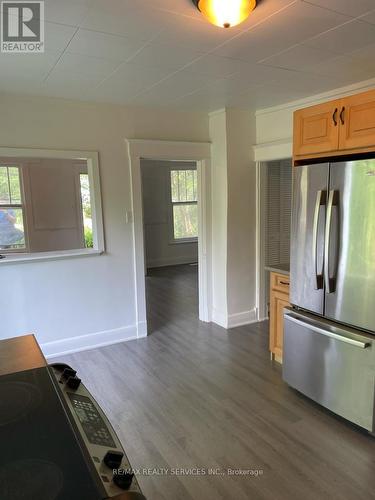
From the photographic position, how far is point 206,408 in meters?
2.66

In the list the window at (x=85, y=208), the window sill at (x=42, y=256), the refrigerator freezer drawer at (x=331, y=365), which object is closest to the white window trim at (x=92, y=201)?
the window sill at (x=42, y=256)

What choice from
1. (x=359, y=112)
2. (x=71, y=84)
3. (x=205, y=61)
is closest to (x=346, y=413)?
(x=359, y=112)

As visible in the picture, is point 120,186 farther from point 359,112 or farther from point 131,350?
point 359,112

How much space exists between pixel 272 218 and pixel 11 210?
440cm

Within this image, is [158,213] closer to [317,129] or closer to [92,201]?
[92,201]

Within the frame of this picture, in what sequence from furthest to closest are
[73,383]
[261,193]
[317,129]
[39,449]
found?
1. [261,193]
2. [317,129]
3. [73,383]
4. [39,449]

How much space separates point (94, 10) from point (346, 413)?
2.80 metres

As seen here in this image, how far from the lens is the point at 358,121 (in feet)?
7.59

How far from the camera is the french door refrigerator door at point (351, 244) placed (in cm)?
221

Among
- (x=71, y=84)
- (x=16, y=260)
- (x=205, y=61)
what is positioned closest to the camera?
(x=205, y=61)

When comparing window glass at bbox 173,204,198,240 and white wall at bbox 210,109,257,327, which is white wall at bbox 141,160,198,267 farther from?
white wall at bbox 210,109,257,327

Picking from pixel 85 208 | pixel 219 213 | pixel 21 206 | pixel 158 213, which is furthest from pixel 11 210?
pixel 219 213

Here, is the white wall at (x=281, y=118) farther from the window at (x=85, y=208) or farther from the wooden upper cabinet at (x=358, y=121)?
the window at (x=85, y=208)

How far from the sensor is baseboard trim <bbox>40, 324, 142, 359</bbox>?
3.56 metres
